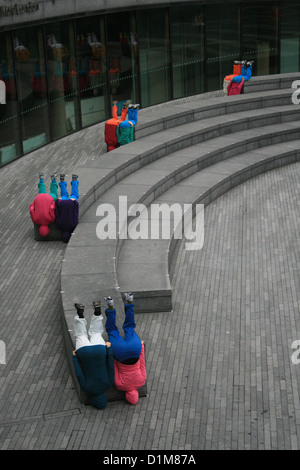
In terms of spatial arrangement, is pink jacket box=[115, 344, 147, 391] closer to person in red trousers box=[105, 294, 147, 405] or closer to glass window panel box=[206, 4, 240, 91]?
person in red trousers box=[105, 294, 147, 405]

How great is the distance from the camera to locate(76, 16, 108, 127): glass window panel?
23.8 meters

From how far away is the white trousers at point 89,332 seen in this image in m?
11.3

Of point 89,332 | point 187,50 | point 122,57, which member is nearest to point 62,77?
point 122,57

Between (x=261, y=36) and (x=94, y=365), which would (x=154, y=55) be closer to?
(x=261, y=36)

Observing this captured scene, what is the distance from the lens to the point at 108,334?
1165 centimetres

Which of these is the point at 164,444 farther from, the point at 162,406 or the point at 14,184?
the point at 14,184

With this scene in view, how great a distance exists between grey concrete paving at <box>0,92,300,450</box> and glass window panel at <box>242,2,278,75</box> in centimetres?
1159

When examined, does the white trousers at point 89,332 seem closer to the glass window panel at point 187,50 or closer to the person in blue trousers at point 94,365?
the person in blue trousers at point 94,365

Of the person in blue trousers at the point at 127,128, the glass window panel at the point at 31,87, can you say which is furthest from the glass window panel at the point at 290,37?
the glass window panel at the point at 31,87

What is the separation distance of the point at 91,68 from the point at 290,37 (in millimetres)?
9308

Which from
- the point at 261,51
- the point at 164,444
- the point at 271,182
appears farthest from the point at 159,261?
the point at 261,51

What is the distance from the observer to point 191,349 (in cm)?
1320

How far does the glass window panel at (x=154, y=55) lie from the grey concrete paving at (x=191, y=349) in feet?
27.9
